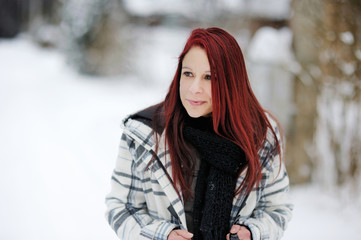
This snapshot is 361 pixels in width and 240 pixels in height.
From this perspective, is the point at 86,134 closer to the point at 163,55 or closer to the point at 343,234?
the point at 343,234

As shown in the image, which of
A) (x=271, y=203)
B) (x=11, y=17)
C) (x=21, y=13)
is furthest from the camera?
(x=21, y=13)

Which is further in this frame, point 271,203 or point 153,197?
point 271,203

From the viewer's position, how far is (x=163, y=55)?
44.8 ft

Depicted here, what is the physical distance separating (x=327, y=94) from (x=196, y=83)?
2521 millimetres

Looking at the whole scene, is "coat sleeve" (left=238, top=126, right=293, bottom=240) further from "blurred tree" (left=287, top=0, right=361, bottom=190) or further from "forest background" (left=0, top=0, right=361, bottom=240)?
"blurred tree" (left=287, top=0, right=361, bottom=190)

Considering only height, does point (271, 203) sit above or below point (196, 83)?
below

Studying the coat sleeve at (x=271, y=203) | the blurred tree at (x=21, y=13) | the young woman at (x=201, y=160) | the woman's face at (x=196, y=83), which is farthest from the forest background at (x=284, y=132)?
the blurred tree at (x=21, y=13)

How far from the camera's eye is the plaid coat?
4.86 ft

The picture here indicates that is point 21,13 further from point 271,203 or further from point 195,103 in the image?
point 271,203

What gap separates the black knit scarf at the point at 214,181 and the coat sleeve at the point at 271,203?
0.12 metres

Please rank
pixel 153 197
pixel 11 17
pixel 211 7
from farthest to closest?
pixel 11 17
pixel 211 7
pixel 153 197

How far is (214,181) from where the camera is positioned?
152 centimetres

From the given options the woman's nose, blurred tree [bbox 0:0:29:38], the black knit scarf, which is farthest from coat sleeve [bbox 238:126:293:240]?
blurred tree [bbox 0:0:29:38]

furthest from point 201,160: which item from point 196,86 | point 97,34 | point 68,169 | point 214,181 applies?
point 97,34
